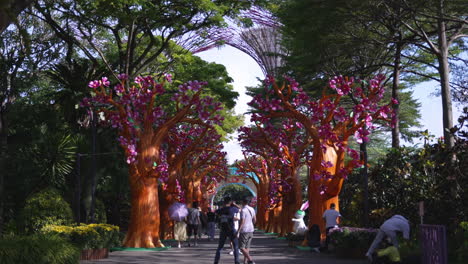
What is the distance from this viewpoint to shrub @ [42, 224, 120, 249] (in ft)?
50.2

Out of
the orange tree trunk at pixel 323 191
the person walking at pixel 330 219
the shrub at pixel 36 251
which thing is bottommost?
the shrub at pixel 36 251

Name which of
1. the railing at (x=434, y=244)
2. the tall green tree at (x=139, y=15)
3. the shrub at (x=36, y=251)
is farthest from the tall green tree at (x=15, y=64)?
the railing at (x=434, y=244)

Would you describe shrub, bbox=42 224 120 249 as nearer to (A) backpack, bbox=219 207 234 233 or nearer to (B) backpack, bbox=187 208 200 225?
(A) backpack, bbox=219 207 234 233

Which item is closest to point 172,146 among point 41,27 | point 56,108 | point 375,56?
point 56,108

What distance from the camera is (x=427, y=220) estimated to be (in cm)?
1853

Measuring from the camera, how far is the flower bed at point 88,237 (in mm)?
15359

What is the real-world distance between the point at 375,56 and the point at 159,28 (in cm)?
915

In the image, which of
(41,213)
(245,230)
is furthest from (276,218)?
(245,230)

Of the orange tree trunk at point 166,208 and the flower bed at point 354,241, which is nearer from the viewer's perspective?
the flower bed at point 354,241

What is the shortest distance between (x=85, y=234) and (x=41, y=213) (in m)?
5.66

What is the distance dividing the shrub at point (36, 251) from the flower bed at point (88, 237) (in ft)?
7.97

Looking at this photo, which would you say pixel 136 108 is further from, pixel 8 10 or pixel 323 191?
pixel 8 10

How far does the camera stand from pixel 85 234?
51.0 feet

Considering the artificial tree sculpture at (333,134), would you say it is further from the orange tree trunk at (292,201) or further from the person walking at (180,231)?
the orange tree trunk at (292,201)
